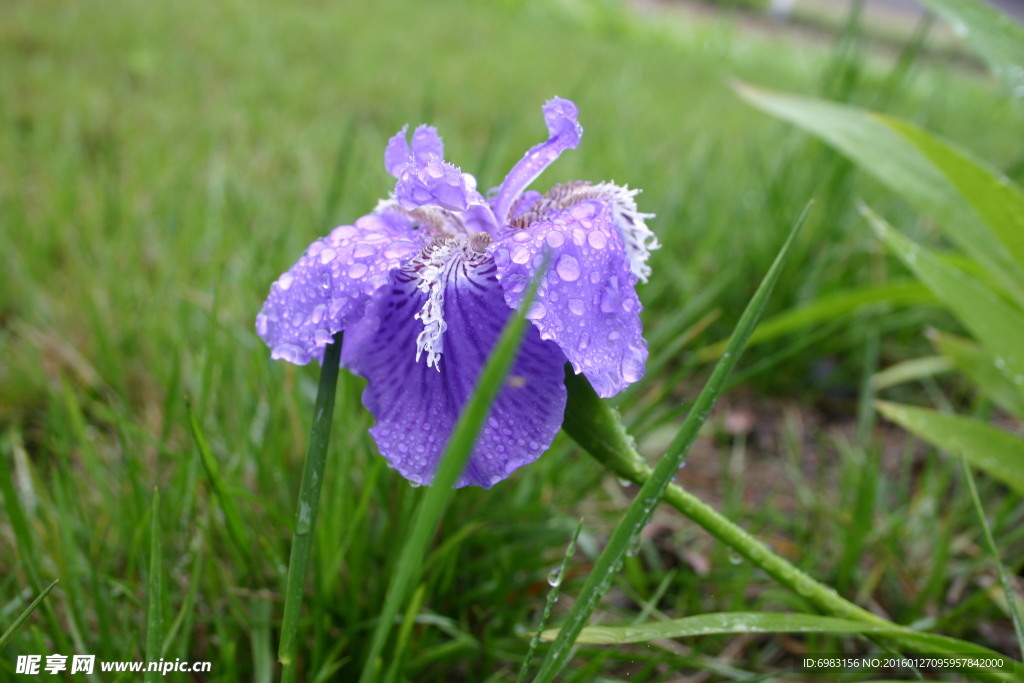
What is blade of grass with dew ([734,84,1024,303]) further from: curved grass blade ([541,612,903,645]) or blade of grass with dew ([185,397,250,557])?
blade of grass with dew ([185,397,250,557])

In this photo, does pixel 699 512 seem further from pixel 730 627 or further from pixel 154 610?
pixel 154 610

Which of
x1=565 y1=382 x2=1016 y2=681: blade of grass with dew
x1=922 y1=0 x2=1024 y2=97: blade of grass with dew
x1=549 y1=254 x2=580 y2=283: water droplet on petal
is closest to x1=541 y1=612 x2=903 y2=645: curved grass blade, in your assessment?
x1=565 y1=382 x2=1016 y2=681: blade of grass with dew

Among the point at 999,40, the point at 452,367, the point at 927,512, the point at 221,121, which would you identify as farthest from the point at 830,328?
the point at 221,121

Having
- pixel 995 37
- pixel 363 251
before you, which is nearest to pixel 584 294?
pixel 363 251

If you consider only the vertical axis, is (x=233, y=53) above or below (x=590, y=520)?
above

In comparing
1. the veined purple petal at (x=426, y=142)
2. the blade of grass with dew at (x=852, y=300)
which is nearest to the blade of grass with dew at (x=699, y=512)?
the veined purple petal at (x=426, y=142)

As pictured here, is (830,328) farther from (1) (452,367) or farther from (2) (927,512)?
(1) (452,367)

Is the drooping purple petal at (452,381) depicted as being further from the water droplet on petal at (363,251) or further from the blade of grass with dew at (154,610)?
the blade of grass with dew at (154,610)
